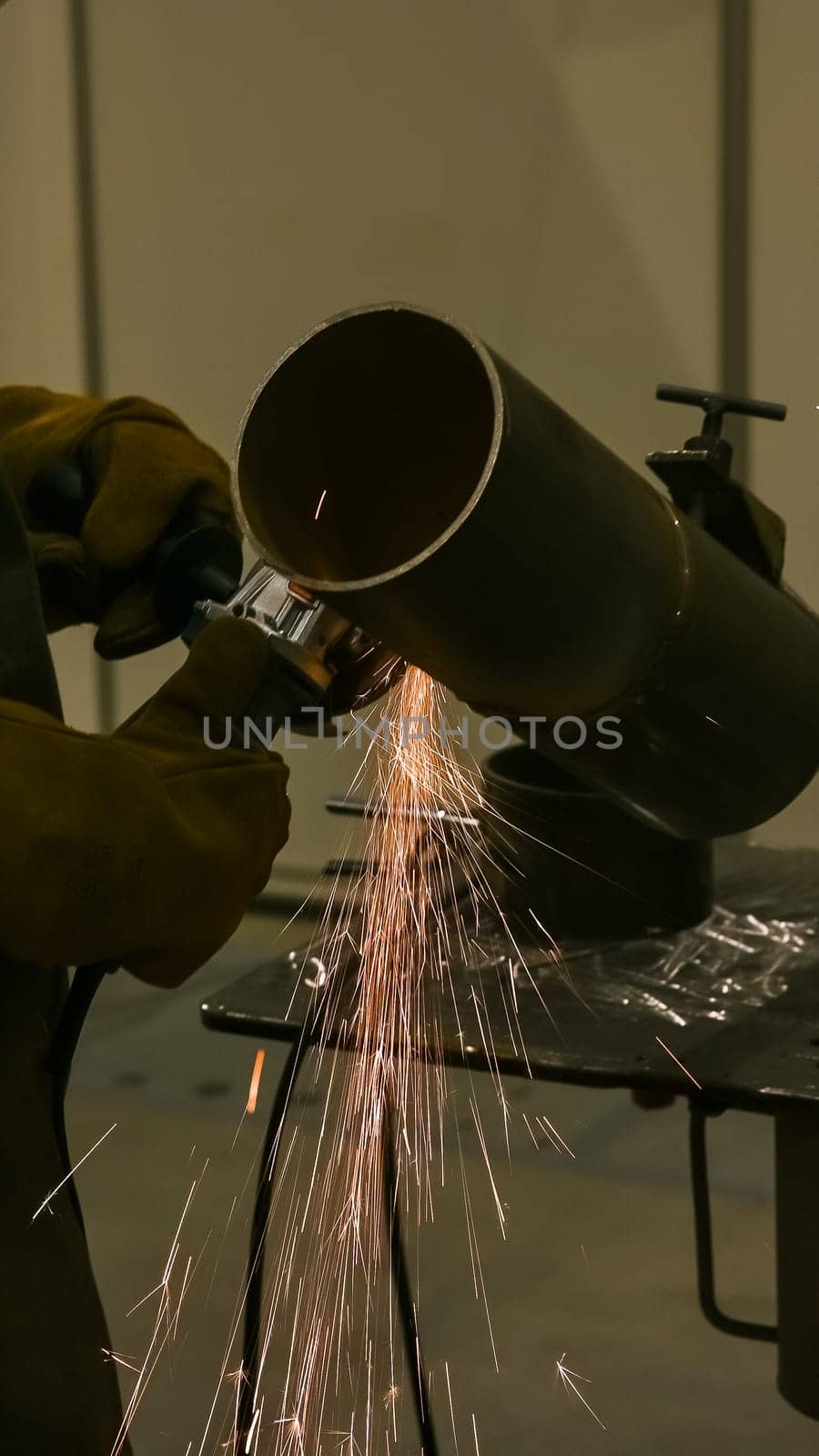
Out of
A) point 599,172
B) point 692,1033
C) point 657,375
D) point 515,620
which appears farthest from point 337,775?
point 515,620

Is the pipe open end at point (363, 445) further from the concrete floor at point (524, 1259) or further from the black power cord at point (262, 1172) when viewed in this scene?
the concrete floor at point (524, 1259)

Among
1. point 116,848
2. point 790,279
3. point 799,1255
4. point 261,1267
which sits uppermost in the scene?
point 790,279

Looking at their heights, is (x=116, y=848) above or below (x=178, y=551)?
below

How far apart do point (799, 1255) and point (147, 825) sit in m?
0.61

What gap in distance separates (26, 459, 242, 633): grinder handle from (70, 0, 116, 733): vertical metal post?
2008 mm

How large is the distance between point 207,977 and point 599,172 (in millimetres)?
1796

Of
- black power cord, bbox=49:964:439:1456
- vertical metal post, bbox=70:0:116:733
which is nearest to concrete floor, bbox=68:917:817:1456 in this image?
black power cord, bbox=49:964:439:1456

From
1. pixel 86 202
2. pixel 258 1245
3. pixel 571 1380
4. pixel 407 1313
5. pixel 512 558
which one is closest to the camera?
pixel 512 558

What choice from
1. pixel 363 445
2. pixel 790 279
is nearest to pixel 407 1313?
pixel 363 445

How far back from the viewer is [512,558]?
651 mm

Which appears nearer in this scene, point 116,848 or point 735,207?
point 116,848

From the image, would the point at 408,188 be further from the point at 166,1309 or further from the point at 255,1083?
the point at 166,1309

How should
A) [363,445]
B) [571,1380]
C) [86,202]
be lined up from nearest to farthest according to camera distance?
1. [363,445]
2. [571,1380]
3. [86,202]

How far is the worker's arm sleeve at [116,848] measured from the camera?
0.65 metres
